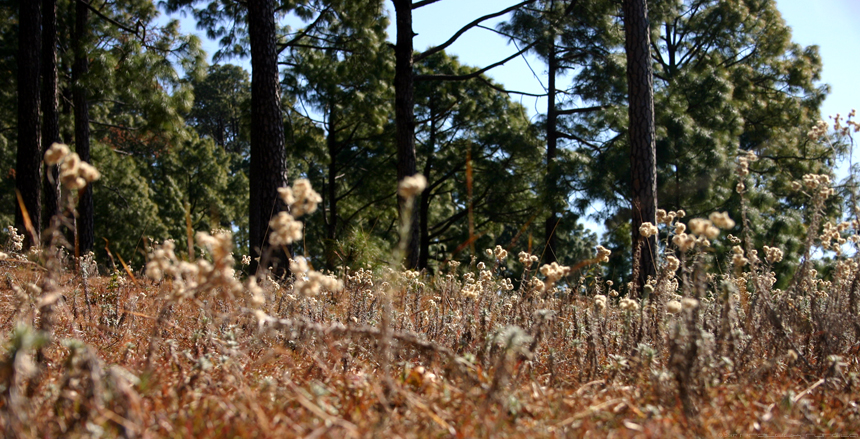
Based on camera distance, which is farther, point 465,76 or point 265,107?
point 465,76

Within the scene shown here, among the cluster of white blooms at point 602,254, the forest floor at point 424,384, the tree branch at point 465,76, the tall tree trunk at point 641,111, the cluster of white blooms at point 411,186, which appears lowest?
the forest floor at point 424,384

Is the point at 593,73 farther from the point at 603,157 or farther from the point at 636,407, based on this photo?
the point at 636,407

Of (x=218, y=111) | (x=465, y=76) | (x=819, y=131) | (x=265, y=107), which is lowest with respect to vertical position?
(x=819, y=131)

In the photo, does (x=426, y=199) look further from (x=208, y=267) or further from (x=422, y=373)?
(x=208, y=267)

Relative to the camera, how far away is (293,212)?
1588 millimetres

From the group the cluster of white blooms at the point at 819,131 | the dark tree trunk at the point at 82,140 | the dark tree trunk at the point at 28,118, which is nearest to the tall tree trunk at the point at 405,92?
the dark tree trunk at the point at 28,118

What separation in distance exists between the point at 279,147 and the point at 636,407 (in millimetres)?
6455

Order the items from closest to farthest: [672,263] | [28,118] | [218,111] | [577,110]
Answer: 1. [672,263]
2. [28,118]
3. [577,110]
4. [218,111]

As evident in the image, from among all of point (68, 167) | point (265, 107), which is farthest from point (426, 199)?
point (68, 167)

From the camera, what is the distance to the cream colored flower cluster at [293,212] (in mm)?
1538

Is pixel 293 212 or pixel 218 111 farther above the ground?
pixel 218 111

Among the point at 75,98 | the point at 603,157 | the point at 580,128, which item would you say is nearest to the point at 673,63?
the point at 580,128

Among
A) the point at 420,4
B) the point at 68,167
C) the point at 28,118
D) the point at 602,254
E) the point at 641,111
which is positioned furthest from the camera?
the point at 420,4

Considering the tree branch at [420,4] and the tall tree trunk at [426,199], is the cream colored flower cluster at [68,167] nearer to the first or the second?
the tree branch at [420,4]
